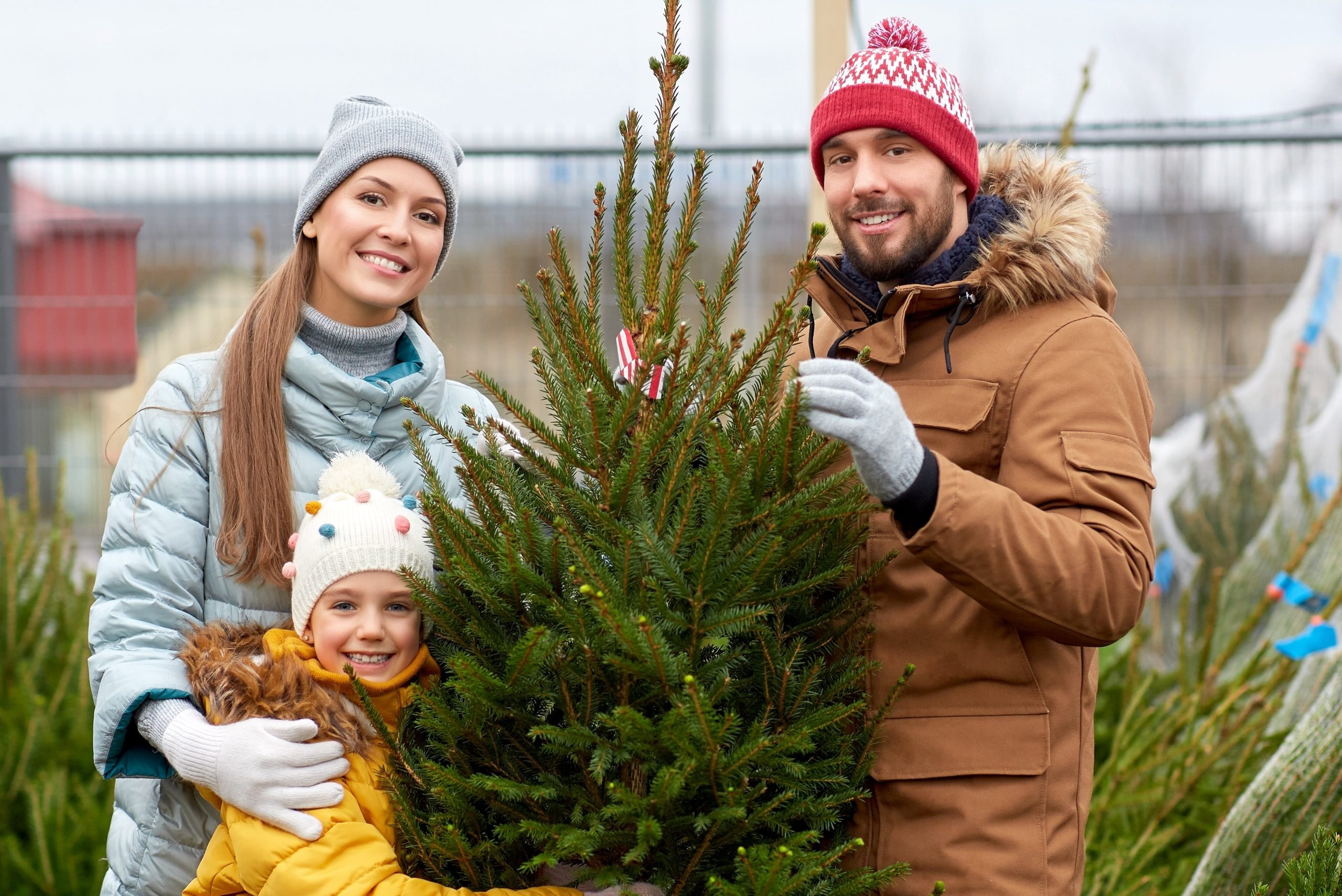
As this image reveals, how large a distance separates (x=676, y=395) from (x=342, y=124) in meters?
1.15

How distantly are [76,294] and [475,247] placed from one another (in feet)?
6.21

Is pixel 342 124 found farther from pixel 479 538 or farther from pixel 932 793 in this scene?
pixel 932 793

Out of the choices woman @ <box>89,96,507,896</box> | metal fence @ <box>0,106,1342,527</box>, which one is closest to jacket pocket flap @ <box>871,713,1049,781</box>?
woman @ <box>89,96,507,896</box>

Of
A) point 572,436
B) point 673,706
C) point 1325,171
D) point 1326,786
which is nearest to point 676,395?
point 572,436

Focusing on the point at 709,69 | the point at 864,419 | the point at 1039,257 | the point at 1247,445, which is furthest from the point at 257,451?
the point at 709,69

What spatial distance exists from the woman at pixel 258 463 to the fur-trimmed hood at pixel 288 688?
0.04 meters

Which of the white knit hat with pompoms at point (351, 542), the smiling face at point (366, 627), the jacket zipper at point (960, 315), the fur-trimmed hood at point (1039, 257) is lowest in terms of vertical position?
the smiling face at point (366, 627)

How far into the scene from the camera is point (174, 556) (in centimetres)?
235

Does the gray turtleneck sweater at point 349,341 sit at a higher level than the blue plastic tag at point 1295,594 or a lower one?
higher

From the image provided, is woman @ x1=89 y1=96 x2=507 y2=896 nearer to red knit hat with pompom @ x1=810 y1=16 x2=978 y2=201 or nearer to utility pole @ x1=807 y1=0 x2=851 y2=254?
red knit hat with pompom @ x1=810 y1=16 x2=978 y2=201

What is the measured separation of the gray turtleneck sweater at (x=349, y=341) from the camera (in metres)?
2.58

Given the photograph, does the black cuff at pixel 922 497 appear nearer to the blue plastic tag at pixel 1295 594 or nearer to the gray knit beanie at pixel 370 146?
the gray knit beanie at pixel 370 146

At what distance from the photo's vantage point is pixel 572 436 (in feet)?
6.53

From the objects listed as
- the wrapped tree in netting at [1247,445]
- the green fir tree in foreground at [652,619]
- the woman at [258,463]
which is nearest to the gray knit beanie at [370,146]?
the woman at [258,463]
